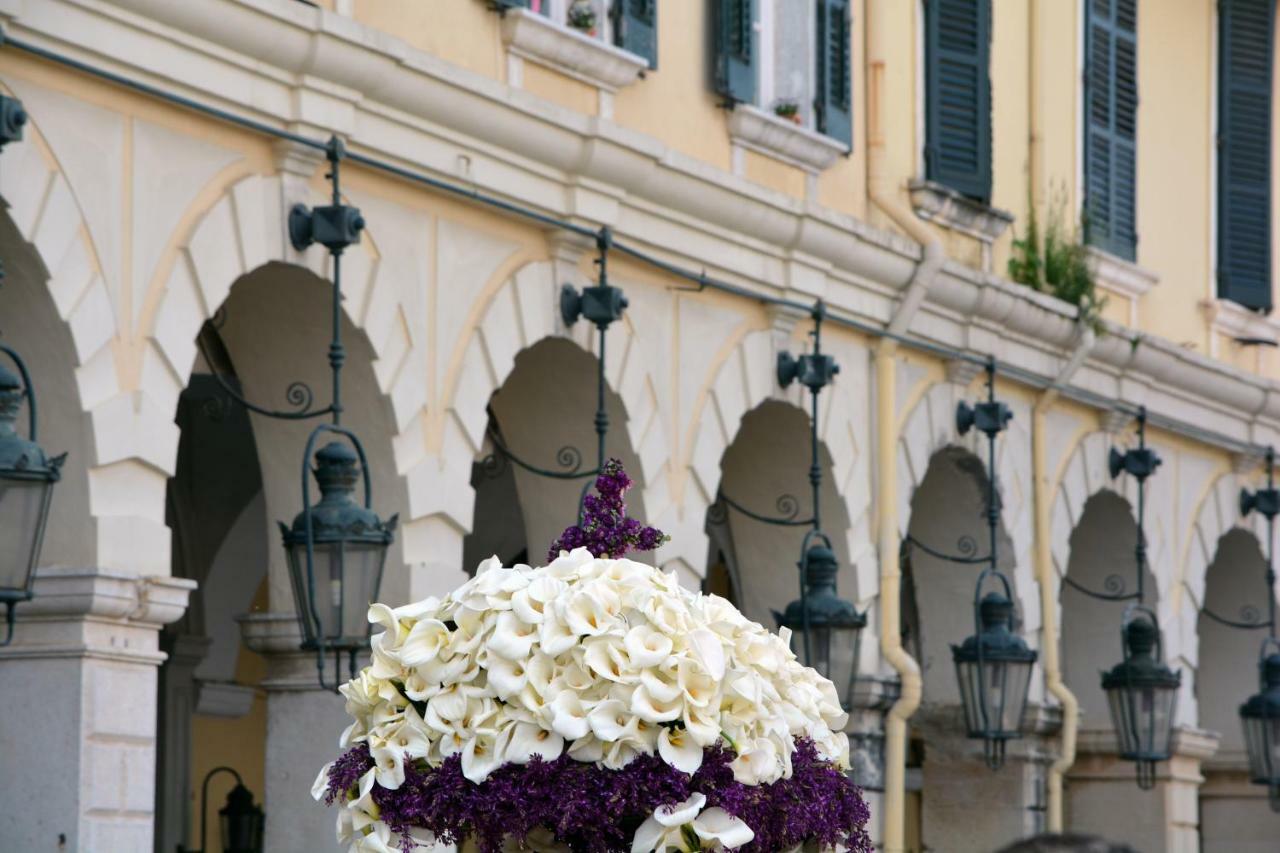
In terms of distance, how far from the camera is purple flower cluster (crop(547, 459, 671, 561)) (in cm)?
469

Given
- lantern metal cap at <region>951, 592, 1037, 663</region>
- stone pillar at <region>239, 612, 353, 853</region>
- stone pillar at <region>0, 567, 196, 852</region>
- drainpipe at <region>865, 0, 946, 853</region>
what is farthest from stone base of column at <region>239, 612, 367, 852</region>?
lantern metal cap at <region>951, 592, 1037, 663</region>

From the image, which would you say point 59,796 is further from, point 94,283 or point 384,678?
point 384,678

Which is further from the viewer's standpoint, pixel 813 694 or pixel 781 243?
pixel 781 243

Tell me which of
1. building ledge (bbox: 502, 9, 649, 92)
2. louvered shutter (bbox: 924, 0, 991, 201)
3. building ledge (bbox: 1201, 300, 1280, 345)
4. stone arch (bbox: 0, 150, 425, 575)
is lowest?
stone arch (bbox: 0, 150, 425, 575)

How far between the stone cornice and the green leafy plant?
17cm

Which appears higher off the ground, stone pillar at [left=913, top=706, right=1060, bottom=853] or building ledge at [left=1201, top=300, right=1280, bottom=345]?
building ledge at [left=1201, top=300, right=1280, bottom=345]

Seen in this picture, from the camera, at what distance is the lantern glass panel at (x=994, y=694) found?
12.4m

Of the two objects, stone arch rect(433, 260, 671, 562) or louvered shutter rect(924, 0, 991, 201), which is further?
louvered shutter rect(924, 0, 991, 201)

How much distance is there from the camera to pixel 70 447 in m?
8.11

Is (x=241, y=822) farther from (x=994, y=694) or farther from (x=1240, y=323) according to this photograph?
(x=1240, y=323)

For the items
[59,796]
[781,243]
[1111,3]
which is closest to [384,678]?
[59,796]

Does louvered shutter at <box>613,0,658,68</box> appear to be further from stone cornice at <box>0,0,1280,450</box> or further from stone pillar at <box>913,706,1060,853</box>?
stone pillar at <box>913,706,1060,853</box>

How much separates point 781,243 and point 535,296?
6.09 feet

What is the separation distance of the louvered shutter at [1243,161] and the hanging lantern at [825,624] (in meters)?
6.65
